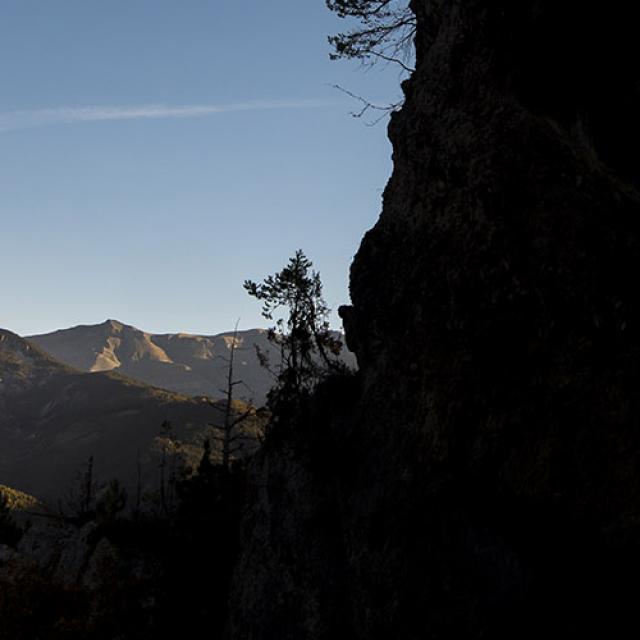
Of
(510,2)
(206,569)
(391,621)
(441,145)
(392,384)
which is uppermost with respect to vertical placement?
(510,2)

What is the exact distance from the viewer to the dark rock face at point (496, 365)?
8.80m

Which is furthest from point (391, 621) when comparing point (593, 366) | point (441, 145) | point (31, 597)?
point (31, 597)

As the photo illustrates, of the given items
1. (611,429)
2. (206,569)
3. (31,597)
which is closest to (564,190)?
(611,429)

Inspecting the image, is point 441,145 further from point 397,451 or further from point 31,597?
point 31,597

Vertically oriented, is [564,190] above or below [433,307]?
above

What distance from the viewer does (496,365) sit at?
32.5 feet

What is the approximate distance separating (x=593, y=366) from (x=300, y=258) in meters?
13.0

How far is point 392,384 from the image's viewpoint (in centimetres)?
1188

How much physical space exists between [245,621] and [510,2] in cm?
1288

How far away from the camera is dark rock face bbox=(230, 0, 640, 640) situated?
8805mm

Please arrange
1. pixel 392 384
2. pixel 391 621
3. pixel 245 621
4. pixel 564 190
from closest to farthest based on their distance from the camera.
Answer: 1. pixel 564 190
2. pixel 391 621
3. pixel 392 384
4. pixel 245 621

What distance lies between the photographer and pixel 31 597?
1727 cm

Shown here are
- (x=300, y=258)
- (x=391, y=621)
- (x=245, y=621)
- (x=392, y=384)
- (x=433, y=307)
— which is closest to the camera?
(x=391, y=621)

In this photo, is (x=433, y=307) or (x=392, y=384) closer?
(x=433, y=307)
